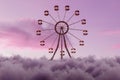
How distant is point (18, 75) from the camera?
110m

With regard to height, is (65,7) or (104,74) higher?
(65,7)

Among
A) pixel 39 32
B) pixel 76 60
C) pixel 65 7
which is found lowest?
pixel 76 60

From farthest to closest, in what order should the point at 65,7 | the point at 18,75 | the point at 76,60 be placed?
the point at 18,75 → the point at 76,60 → the point at 65,7

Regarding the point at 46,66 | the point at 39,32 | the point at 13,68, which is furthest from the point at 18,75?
the point at 39,32

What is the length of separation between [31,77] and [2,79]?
35.6 ft

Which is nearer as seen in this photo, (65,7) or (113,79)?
(65,7)

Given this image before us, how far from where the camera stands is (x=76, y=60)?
10250 cm

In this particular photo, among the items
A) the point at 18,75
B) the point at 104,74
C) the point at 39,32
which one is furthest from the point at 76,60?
the point at 39,32

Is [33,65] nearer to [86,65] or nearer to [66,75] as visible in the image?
→ [66,75]

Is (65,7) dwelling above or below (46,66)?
above

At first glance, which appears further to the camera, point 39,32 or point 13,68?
point 13,68

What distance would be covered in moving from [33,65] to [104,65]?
996 inches

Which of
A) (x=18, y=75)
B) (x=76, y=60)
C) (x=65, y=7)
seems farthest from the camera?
(x=18, y=75)

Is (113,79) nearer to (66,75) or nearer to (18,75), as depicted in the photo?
(66,75)
